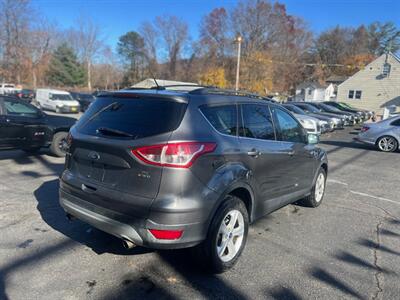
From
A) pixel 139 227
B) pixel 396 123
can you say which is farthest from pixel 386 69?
pixel 139 227

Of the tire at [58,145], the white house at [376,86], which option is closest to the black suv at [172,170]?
the tire at [58,145]

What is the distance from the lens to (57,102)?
24656 millimetres

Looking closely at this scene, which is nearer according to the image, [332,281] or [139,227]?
[139,227]

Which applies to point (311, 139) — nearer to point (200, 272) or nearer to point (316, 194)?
point (316, 194)

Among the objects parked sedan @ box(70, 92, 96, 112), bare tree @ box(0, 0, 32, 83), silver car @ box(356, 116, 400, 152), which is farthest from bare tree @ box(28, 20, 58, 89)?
silver car @ box(356, 116, 400, 152)

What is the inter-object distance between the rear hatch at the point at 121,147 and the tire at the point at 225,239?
0.71 m

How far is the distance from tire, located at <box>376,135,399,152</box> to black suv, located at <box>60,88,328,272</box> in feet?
34.4

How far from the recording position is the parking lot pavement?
278cm

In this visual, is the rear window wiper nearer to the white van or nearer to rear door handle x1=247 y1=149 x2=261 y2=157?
rear door handle x1=247 y1=149 x2=261 y2=157

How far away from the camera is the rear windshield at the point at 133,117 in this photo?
272cm

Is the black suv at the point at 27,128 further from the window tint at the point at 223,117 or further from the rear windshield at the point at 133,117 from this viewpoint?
the window tint at the point at 223,117

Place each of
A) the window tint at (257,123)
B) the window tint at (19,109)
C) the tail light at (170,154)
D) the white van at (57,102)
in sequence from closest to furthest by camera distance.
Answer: the tail light at (170,154) < the window tint at (257,123) < the window tint at (19,109) < the white van at (57,102)

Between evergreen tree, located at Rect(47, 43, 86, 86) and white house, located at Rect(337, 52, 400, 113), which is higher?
evergreen tree, located at Rect(47, 43, 86, 86)

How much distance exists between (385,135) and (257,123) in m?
10.6
